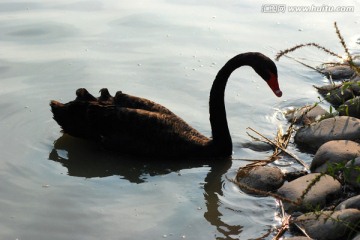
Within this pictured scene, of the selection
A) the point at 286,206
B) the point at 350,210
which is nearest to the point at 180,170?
the point at 286,206

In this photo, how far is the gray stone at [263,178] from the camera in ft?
16.9

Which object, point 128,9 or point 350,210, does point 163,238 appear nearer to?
point 350,210

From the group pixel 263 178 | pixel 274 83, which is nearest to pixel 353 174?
pixel 263 178

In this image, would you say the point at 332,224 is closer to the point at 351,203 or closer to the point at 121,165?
the point at 351,203

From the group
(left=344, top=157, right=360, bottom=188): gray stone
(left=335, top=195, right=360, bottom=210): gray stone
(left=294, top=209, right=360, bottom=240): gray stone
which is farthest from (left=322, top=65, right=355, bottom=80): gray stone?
(left=294, top=209, right=360, bottom=240): gray stone

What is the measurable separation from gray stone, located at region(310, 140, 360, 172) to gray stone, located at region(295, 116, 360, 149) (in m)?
0.26

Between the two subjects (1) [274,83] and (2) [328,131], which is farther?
(2) [328,131]

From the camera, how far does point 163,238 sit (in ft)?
14.9

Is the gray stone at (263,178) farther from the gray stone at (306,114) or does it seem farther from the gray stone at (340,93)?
the gray stone at (340,93)

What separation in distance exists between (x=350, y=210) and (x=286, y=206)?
0.52 meters

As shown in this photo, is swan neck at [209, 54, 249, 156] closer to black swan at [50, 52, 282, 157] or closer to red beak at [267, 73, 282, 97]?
black swan at [50, 52, 282, 157]

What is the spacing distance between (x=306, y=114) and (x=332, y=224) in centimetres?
188

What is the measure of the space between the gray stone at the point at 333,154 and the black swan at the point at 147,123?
598 millimetres

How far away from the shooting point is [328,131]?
580 cm
